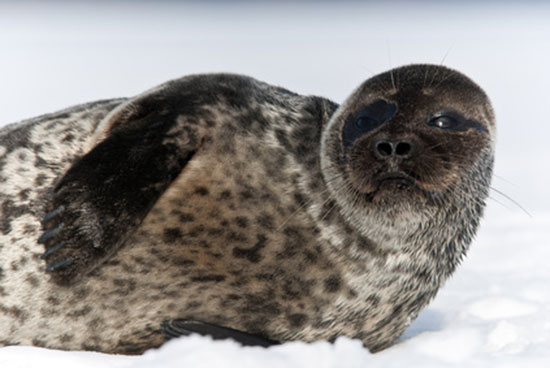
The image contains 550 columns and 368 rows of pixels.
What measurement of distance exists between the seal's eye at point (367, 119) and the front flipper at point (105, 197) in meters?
0.77

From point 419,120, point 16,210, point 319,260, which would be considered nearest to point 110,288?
point 16,210

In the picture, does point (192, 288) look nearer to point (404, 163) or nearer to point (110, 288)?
point (110, 288)

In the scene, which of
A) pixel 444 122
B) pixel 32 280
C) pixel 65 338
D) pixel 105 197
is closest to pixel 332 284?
pixel 444 122

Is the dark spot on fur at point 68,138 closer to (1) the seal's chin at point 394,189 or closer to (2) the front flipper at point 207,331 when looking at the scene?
(2) the front flipper at point 207,331

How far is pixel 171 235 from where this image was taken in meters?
3.28

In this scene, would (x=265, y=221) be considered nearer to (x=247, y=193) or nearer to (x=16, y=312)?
(x=247, y=193)

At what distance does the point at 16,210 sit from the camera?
349 centimetres

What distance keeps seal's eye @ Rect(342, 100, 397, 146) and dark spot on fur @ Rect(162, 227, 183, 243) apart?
0.84 metres

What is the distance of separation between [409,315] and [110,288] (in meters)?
1.40

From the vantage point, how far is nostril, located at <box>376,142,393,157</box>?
320 cm

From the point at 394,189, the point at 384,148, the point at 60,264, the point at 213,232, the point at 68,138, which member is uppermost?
the point at 384,148

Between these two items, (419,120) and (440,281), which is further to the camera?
(440,281)

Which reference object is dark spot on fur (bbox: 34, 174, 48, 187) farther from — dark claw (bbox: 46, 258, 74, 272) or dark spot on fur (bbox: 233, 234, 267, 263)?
dark spot on fur (bbox: 233, 234, 267, 263)

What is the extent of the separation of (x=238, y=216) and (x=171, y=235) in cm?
30
